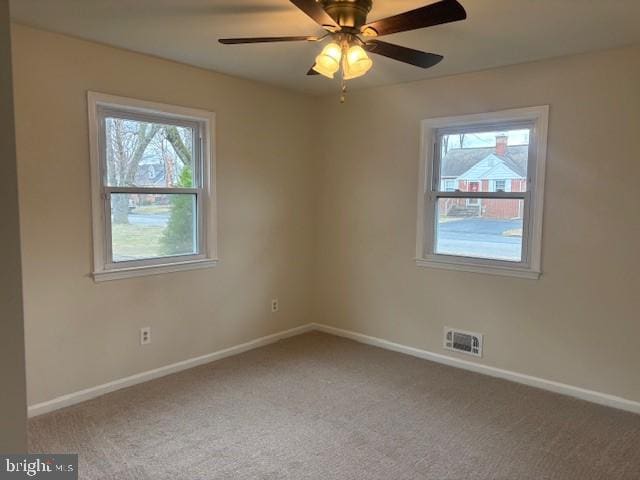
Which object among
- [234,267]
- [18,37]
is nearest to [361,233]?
[234,267]

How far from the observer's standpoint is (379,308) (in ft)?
14.2

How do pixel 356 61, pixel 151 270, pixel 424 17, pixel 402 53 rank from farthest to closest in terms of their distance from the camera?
pixel 151 270 → pixel 402 53 → pixel 356 61 → pixel 424 17

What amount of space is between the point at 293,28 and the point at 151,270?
1.99 m

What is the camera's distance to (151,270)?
346 centimetres

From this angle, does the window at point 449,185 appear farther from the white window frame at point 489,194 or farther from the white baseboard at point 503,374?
the white baseboard at point 503,374

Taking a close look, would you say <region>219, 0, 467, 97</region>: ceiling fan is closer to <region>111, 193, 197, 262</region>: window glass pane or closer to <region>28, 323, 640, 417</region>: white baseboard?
<region>111, 193, 197, 262</region>: window glass pane

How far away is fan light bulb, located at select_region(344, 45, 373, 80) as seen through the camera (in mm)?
2252

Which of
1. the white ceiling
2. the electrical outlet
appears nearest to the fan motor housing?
the white ceiling

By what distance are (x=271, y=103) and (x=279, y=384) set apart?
96.8 inches

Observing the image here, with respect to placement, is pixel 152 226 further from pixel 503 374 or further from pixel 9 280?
pixel 503 374

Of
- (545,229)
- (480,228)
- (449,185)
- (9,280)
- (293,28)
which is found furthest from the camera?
(449,185)

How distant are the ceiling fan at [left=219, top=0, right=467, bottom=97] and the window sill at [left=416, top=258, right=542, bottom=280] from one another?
181 centimetres

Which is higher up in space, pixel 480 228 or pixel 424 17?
pixel 424 17

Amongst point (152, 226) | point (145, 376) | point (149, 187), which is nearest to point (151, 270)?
point (152, 226)
